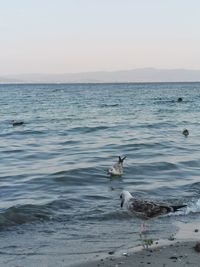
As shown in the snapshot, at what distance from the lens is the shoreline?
26.2 ft

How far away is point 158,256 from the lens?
27.2 feet

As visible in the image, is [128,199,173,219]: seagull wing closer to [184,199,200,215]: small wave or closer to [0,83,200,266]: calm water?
[0,83,200,266]: calm water

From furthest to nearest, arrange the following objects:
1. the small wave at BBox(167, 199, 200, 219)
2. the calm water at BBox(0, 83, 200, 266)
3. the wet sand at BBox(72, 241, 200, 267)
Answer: the small wave at BBox(167, 199, 200, 219)
the calm water at BBox(0, 83, 200, 266)
the wet sand at BBox(72, 241, 200, 267)

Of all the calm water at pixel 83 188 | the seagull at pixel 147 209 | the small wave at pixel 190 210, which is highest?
the seagull at pixel 147 209

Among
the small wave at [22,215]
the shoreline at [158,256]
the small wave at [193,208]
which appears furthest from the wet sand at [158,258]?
the small wave at [22,215]

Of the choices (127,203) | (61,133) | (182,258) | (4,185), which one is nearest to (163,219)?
(127,203)

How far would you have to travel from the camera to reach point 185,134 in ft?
91.9

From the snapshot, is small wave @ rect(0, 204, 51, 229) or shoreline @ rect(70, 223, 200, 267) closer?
shoreline @ rect(70, 223, 200, 267)

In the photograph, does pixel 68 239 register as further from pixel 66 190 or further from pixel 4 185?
pixel 4 185

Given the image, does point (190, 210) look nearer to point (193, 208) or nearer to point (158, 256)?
point (193, 208)

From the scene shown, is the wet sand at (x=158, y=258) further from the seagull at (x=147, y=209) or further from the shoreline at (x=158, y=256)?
the seagull at (x=147, y=209)

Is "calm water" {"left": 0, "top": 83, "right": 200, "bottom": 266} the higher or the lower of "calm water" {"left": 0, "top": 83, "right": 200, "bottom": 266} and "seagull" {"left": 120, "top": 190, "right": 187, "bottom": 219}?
the lower

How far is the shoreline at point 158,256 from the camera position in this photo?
7988 mm

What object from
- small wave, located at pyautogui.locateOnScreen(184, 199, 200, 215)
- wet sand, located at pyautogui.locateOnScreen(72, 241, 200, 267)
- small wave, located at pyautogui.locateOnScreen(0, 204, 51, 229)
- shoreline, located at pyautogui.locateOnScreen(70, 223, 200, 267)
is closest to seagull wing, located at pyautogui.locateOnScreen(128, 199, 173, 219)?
shoreline, located at pyautogui.locateOnScreen(70, 223, 200, 267)
